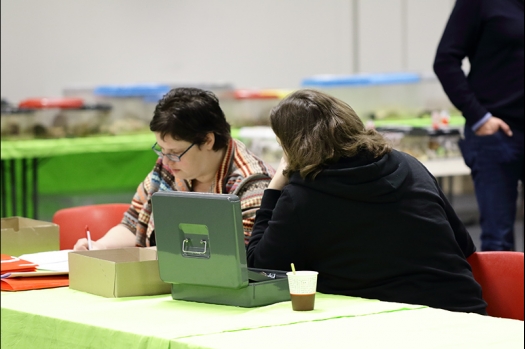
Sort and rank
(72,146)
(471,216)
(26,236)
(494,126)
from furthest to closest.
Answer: (471,216) → (72,146) → (494,126) → (26,236)

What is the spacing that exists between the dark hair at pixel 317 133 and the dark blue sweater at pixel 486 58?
1603 millimetres

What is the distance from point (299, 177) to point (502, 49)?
6.18 ft

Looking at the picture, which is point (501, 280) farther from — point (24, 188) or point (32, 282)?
point (24, 188)

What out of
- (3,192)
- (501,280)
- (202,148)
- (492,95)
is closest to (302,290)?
(501,280)

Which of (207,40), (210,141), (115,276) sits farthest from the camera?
(207,40)

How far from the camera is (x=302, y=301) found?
1.78 meters

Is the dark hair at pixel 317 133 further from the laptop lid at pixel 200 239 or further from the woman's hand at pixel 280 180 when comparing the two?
the laptop lid at pixel 200 239

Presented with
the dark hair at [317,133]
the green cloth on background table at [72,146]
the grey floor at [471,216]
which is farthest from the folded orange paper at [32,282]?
the grey floor at [471,216]

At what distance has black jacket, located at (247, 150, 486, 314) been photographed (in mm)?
2043

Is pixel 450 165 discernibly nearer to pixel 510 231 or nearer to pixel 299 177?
pixel 510 231

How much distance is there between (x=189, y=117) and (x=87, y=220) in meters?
0.81

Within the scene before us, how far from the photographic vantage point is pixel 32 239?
101 inches

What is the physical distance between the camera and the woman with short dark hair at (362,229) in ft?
6.70

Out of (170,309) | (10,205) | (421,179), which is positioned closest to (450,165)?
(10,205)
